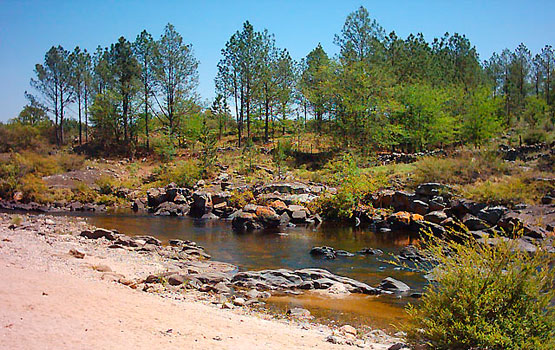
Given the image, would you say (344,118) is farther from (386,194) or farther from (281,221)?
(281,221)

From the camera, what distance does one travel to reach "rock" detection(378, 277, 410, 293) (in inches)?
500

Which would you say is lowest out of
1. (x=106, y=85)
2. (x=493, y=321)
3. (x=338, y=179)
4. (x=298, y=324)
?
(x=298, y=324)

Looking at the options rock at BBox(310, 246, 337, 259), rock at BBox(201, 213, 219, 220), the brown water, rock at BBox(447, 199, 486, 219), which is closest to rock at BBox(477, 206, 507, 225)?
rock at BBox(447, 199, 486, 219)

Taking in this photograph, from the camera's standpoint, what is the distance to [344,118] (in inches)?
1789

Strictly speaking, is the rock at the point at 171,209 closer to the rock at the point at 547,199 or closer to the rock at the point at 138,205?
the rock at the point at 138,205

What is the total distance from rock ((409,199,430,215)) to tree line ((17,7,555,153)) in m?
18.3

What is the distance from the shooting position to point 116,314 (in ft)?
27.1

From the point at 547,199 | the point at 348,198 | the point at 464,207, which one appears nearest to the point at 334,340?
the point at 464,207

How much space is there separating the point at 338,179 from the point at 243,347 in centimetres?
2349

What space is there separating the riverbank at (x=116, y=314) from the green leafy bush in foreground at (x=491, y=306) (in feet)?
6.14

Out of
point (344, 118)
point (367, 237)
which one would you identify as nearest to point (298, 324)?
point (367, 237)

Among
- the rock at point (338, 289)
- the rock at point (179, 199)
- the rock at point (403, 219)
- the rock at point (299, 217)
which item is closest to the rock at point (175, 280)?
the rock at point (338, 289)

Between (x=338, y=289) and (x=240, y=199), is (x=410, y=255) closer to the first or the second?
(x=338, y=289)

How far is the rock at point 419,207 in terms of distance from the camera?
24.6 meters
